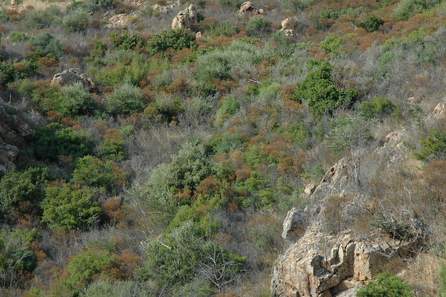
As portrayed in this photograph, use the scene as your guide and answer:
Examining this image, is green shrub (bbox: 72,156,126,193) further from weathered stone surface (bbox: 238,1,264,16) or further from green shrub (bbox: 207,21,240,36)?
weathered stone surface (bbox: 238,1,264,16)

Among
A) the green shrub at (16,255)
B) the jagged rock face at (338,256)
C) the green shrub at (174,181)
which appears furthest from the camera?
the green shrub at (174,181)

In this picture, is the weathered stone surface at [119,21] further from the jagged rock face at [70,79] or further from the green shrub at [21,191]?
the green shrub at [21,191]

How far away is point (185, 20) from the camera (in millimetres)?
20031

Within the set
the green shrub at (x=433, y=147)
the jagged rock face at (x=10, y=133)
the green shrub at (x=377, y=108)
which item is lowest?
the jagged rock face at (x=10, y=133)

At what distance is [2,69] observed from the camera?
1518 centimetres

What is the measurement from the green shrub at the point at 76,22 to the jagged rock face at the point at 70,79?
227 inches

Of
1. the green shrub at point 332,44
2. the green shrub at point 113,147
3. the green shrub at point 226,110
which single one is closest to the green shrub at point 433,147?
the green shrub at point 226,110

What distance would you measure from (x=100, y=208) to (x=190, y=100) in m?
5.57

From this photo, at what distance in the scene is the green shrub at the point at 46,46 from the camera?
17.3m

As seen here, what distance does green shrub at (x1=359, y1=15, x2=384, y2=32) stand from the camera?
18500mm

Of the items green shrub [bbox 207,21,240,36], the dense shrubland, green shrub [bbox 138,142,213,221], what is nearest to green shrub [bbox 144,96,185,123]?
the dense shrubland

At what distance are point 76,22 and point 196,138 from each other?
10.5 metres

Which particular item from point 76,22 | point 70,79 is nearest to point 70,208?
point 70,79

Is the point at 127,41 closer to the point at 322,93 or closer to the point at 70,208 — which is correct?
the point at 322,93
